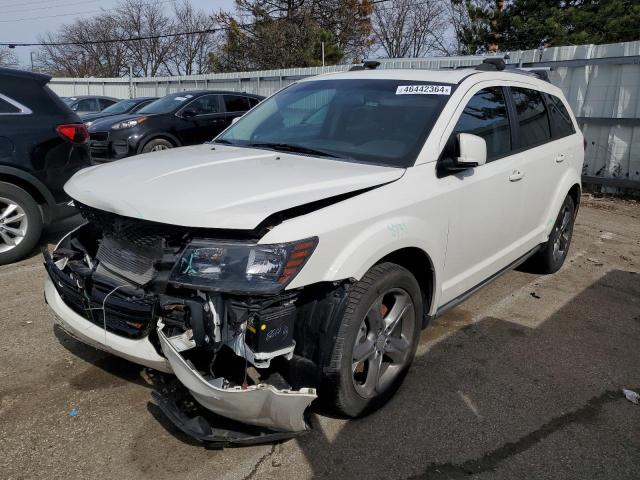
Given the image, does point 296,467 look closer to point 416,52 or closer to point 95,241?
point 95,241

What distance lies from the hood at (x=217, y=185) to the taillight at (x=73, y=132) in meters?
2.36

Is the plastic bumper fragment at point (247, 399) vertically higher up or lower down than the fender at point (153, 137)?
lower down

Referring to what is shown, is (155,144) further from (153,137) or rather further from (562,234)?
(562,234)

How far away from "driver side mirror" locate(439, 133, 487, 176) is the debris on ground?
1681 mm

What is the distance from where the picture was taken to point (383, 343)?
9.55 ft

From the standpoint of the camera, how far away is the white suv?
232 cm

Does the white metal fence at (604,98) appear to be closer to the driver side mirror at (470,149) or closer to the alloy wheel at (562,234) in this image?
the alloy wheel at (562,234)

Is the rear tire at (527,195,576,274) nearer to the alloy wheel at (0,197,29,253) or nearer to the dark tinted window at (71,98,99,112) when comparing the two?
the alloy wheel at (0,197,29,253)

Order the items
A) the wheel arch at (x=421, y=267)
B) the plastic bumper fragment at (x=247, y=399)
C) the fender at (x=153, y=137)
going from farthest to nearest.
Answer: the fender at (x=153, y=137) → the wheel arch at (x=421, y=267) → the plastic bumper fragment at (x=247, y=399)

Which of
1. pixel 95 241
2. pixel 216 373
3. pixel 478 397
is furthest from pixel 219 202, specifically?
pixel 478 397

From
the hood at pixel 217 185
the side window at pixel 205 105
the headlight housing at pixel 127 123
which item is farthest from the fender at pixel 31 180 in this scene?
the side window at pixel 205 105

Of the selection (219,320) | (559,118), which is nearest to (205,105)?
(559,118)

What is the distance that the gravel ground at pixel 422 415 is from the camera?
101 inches

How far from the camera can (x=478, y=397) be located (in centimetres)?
321
